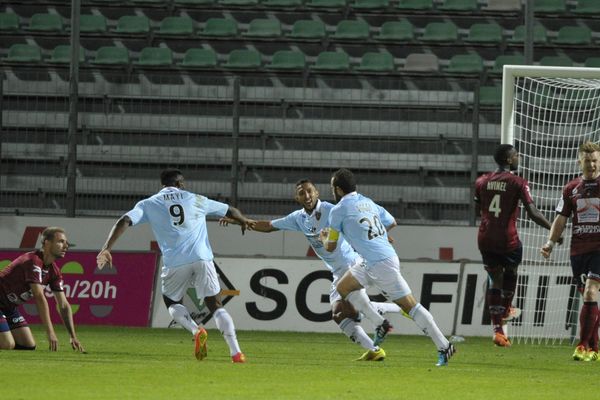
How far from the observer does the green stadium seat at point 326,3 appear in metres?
23.2

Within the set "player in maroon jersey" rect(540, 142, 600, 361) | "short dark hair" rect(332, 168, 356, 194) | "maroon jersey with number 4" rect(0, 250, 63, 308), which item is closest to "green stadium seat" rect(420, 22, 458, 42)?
"player in maroon jersey" rect(540, 142, 600, 361)

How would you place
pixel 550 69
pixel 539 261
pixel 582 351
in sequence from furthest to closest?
pixel 539 261
pixel 550 69
pixel 582 351

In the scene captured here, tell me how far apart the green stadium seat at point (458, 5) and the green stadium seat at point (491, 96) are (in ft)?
9.94

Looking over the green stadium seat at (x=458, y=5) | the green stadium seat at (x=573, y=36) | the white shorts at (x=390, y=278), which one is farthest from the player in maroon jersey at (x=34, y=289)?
the green stadium seat at (x=573, y=36)

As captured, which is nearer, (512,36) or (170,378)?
(170,378)

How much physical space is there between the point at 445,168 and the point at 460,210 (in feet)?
2.54

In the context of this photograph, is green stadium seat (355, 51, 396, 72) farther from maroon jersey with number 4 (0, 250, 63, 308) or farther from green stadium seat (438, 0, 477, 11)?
maroon jersey with number 4 (0, 250, 63, 308)

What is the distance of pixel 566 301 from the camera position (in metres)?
15.9

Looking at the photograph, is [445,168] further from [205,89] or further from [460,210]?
[205,89]

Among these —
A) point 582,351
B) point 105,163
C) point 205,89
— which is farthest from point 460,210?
point 582,351

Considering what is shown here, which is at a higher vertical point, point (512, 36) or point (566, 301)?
point (512, 36)

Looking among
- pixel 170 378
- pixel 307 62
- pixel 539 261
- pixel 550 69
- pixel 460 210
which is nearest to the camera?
pixel 170 378

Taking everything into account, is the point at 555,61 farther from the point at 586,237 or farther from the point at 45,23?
the point at 586,237

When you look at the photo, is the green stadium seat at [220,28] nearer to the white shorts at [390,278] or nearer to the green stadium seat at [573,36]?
the green stadium seat at [573,36]
